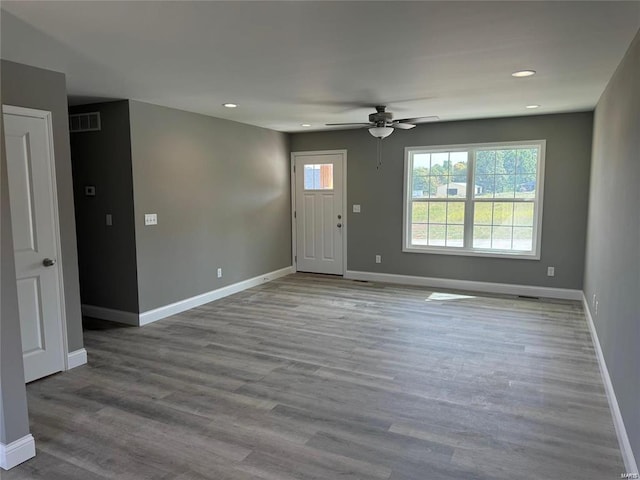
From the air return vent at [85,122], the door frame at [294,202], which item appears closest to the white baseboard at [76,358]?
the air return vent at [85,122]

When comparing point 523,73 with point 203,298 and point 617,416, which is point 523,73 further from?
point 203,298

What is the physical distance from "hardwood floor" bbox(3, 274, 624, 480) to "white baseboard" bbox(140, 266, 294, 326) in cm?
17

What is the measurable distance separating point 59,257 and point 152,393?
1394 millimetres

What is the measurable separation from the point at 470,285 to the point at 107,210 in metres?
4.89

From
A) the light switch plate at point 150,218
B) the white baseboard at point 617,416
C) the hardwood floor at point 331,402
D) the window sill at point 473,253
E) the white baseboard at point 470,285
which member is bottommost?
the hardwood floor at point 331,402

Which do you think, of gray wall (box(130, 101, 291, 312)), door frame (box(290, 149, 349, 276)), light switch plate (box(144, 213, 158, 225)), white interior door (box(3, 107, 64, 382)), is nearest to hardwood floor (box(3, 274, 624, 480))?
white interior door (box(3, 107, 64, 382))

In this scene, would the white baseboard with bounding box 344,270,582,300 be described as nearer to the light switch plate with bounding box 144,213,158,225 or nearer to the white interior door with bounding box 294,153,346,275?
the white interior door with bounding box 294,153,346,275

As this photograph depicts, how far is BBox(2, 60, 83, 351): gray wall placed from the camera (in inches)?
126

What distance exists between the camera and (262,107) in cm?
492

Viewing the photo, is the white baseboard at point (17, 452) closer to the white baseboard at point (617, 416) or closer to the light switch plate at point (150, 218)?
the light switch plate at point (150, 218)

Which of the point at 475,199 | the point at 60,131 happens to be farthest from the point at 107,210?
the point at 475,199

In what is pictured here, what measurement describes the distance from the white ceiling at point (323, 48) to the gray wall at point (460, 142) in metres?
1.11

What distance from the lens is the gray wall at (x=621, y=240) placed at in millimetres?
2354

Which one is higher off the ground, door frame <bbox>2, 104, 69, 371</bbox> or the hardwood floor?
door frame <bbox>2, 104, 69, 371</bbox>
